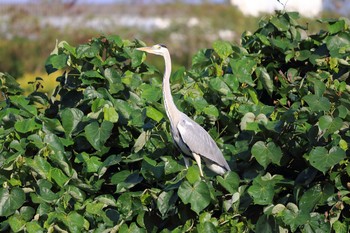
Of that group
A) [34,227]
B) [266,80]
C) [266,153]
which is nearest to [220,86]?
[266,80]

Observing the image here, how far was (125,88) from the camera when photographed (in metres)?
5.02

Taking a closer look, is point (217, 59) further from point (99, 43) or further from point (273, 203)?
point (273, 203)

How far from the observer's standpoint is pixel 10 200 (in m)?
4.48

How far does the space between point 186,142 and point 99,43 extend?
100cm

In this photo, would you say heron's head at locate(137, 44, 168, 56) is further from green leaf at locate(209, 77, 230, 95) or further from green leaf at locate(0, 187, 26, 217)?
green leaf at locate(0, 187, 26, 217)

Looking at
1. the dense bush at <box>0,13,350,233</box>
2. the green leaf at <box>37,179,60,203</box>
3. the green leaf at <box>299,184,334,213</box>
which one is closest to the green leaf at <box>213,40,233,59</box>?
the dense bush at <box>0,13,350,233</box>

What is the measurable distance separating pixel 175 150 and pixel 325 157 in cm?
100

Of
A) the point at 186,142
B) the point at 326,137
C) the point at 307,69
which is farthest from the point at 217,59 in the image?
the point at 326,137

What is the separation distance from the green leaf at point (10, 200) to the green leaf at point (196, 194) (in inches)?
36.8

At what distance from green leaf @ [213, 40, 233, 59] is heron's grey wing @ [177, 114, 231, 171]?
2.42ft

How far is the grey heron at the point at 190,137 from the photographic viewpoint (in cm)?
453

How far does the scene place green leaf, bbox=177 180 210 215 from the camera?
4.15 metres

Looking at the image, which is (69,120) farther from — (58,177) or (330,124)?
(330,124)

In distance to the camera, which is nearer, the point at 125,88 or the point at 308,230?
the point at 308,230
